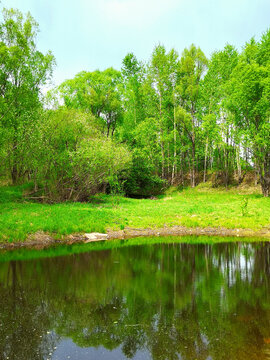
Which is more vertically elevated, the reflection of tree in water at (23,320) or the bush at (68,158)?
the bush at (68,158)

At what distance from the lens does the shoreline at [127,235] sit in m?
16.4

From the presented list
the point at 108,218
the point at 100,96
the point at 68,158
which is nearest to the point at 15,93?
the point at 68,158

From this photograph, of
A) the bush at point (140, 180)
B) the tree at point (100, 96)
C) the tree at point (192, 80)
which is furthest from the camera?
the tree at point (100, 96)

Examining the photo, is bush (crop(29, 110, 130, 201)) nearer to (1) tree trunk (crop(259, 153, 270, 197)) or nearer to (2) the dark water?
(2) the dark water

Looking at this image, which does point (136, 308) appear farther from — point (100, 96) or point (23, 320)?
point (100, 96)

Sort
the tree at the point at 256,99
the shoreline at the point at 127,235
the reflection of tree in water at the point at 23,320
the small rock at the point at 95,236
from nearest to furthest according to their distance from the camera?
1. the reflection of tree in water at the point at 23,320
2. the shoreline at the point at 127,235
3. the small rock at the point at 95,236
4. the tree at the point at 256,99

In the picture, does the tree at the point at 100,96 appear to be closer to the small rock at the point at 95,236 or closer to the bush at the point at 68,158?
the bush at the point at 68,158

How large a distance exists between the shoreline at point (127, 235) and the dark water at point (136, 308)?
Result: 3.73 meters

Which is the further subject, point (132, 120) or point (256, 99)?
point (132, 120)

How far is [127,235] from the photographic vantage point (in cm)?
1888

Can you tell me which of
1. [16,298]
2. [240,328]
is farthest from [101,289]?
[240,328]

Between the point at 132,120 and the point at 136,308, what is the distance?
47133mm

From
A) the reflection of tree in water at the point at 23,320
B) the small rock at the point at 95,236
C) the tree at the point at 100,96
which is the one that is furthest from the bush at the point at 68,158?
the tree at the point at 100,96

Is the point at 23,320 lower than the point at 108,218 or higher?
lower
